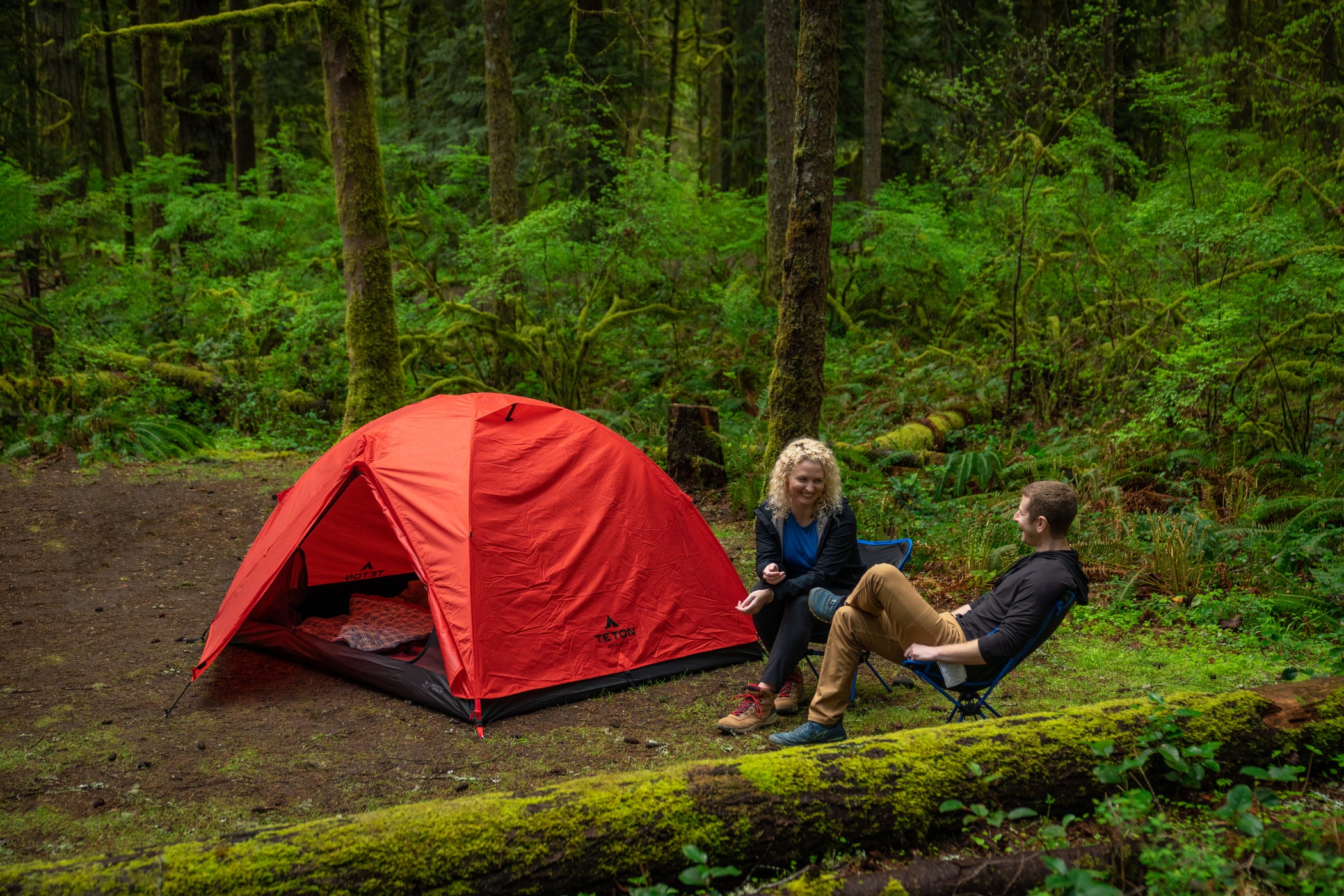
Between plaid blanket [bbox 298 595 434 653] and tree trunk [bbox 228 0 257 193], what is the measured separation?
14668mm

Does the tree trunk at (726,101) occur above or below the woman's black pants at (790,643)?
above

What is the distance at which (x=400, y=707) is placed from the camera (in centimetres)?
470

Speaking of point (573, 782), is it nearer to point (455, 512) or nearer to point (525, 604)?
point (525, 604)

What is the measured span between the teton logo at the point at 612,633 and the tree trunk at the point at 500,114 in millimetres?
9225

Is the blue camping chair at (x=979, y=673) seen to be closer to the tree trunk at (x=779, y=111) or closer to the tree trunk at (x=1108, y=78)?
the tree trunk at (x=1108, y=78)

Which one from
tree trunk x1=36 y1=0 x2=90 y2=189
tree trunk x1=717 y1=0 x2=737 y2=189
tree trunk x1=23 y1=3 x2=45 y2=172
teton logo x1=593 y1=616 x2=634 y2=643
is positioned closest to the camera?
teton logo x1=593 y1=616 x2=634 y2=643

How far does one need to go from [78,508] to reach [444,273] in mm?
6902

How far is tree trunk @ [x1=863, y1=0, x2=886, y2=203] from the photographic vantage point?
15.2 metres

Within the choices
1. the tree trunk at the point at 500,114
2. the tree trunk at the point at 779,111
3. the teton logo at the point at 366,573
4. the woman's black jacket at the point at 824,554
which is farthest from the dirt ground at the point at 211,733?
the tree trunk at the point at 779,111

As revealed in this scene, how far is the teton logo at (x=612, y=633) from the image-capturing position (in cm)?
486

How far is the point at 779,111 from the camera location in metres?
12.4

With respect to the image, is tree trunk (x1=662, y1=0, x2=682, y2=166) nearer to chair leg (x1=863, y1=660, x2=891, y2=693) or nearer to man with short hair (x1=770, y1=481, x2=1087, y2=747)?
chair leg (x1=863, y1=660, x2=891, y2=693)

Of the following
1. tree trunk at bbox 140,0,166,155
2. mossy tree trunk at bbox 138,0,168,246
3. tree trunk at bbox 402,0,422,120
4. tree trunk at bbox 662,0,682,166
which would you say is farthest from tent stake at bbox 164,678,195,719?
tree trunk at bbox 140,0,166,155

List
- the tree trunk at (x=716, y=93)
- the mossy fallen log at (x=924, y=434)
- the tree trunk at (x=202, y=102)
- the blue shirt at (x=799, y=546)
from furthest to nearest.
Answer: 1. the tree trunk at (x=716, y=93)
2. the tree trunk at (x=202, y=102)
3. the mossy fallen log at (x=924, y=434)
4. the blue shirt at (x=799, y=546)
